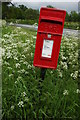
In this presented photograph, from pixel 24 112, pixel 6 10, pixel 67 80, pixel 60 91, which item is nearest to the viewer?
pixel 24 112

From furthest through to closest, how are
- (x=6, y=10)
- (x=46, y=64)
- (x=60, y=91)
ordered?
(x=6, y=10) < (x=60, y=91) < (x=46, y=64)

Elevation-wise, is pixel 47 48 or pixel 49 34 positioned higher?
pixel 49 34

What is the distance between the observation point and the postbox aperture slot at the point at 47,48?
3041 mm

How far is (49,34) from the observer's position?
9.91 feet

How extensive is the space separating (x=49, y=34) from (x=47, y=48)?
189 millimetres

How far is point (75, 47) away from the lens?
5.93m

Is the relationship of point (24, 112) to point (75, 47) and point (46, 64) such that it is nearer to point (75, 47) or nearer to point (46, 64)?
point (46, 64)

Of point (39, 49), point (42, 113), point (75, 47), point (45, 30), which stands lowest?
point (42, 113)

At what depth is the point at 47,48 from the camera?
306 cm

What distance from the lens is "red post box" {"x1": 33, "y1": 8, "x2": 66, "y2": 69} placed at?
298 cm

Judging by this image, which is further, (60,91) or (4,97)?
(60,91)

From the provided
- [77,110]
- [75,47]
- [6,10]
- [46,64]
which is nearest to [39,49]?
[46,64]

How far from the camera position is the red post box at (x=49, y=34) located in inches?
117

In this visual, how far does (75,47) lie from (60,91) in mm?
2696
